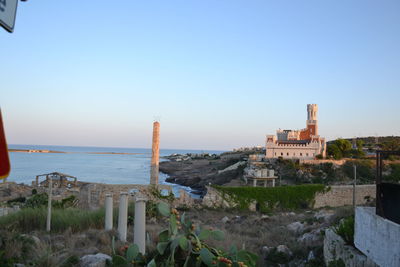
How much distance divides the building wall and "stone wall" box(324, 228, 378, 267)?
0.16 m

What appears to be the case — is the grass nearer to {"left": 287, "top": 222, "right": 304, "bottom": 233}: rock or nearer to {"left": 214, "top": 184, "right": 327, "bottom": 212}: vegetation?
{"left": 287, "top": 222, "right": 304, "bottom": 233}: rock

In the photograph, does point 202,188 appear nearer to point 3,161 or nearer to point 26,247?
point 26,247

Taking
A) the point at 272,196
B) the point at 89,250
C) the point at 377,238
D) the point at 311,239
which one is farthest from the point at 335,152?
the point at 89,250

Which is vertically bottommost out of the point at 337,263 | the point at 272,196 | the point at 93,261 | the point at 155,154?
the point at 272,196

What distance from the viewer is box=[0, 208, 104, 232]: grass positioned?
816 cm

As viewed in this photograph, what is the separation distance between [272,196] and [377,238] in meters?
17.6

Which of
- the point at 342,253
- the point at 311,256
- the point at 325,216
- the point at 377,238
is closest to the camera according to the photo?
the point at 377,238

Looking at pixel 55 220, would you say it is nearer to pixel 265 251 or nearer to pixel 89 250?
pixel 89 250

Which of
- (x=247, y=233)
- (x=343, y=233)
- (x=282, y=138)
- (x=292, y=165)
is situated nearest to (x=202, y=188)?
(x=292, y=165)

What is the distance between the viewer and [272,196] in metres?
22.4

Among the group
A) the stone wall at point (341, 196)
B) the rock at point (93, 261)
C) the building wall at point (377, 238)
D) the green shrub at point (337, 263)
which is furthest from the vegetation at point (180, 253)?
the stone wall at point (341, 196)

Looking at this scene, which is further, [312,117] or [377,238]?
[312,117]

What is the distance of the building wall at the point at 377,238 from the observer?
4578 mm

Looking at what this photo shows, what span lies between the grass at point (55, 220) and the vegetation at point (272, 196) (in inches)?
510
